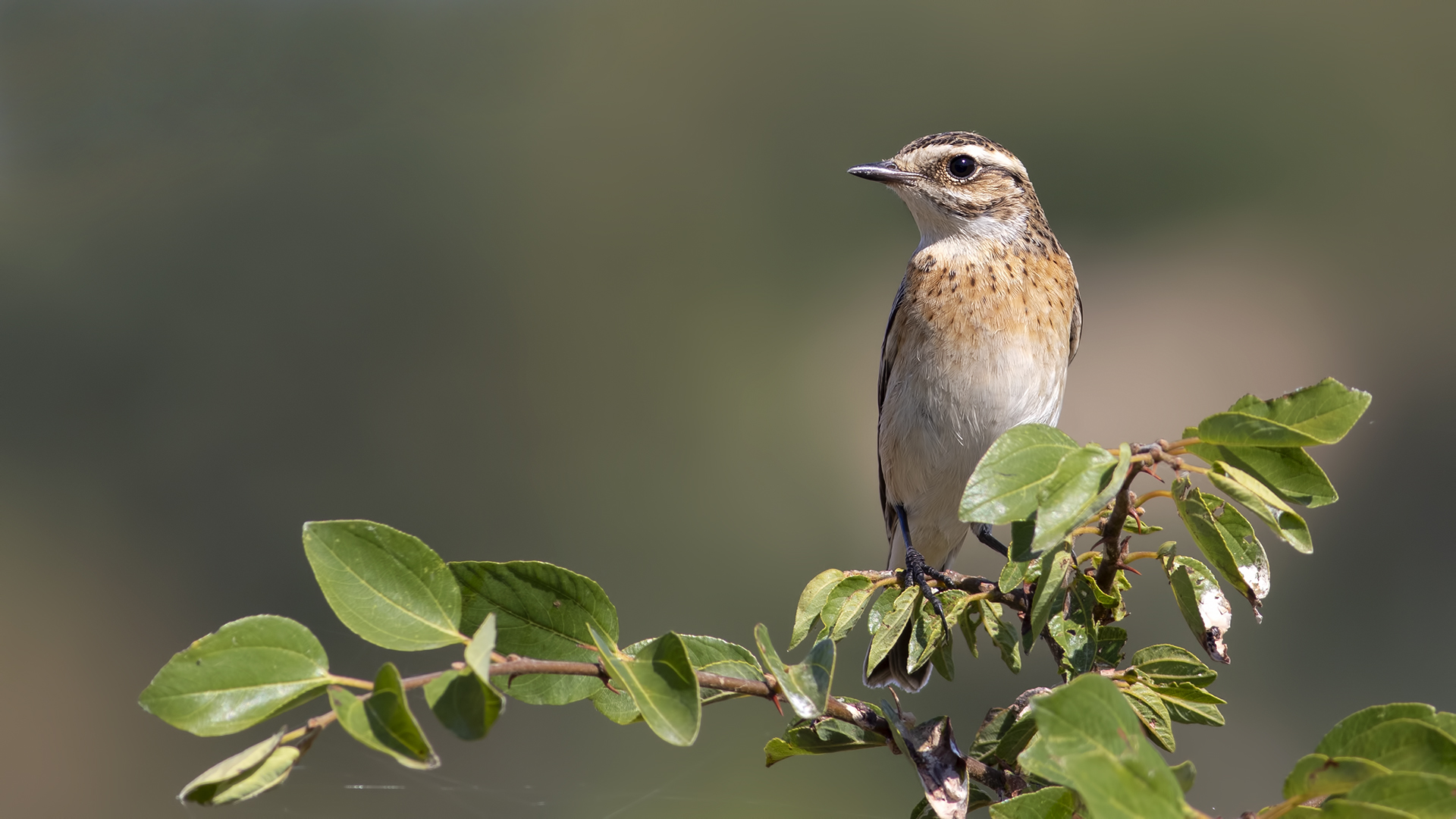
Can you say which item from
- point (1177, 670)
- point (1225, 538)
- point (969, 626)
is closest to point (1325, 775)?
point (1225, 538)

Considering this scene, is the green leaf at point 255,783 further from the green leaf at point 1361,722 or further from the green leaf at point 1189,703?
the green leaf at point 1189,703

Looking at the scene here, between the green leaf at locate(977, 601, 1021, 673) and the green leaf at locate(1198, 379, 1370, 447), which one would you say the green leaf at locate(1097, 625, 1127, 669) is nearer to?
the green leaf at locate(977, 601, 1021, 673)

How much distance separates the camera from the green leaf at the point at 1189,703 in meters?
1.05

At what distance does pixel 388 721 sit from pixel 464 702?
0.05 m

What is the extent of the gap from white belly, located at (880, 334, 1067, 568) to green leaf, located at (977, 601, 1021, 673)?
38.8 inches

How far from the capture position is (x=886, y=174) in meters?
2.50

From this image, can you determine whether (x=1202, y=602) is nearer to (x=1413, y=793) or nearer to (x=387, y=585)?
A: (x=1413, y=793)

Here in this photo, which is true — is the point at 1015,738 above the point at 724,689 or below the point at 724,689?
below

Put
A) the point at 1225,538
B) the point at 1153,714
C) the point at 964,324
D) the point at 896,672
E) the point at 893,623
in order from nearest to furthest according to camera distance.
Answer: the point at 1225,538
the point at 1153,714
the point at 893,623
the point at 896,672
the point at 964,324

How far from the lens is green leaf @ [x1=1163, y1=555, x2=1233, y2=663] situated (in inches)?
42.4

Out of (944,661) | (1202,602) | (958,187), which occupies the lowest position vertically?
(944,661)

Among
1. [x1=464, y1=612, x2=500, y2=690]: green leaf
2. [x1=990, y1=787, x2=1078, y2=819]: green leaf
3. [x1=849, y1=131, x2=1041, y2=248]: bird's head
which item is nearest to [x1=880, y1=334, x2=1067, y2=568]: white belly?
[x1=849, y1=131, x2=1041, y2=248]: bird's head

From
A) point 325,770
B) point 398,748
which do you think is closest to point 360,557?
point 398,748

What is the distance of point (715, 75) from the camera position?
15961 mm
